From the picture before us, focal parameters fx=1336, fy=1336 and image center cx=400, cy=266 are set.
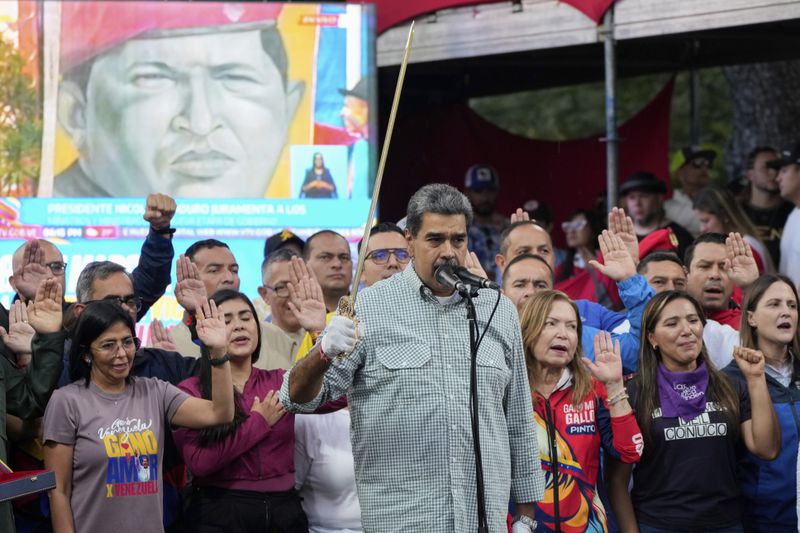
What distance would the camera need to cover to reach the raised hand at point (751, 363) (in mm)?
6012

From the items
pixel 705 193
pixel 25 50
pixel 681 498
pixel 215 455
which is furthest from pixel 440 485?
pixel 25 50

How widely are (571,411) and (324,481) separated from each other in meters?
1.13

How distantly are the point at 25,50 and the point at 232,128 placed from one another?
58.2 inches

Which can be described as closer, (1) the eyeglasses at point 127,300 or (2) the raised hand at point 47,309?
(2) the raised hand at point 47,309

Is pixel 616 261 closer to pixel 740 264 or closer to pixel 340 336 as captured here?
pixel 740 264

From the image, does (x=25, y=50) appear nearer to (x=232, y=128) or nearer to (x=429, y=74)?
(x=232, y=128)

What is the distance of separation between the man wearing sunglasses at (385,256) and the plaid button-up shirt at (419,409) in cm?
206

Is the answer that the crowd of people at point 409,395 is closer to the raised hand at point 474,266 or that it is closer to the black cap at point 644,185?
the raised hand at point 474,266

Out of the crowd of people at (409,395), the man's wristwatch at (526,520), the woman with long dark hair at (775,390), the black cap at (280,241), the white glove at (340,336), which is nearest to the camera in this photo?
the white glove at (340,336)

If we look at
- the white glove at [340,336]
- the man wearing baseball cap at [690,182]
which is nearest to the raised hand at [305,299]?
the white glove at [340,336]

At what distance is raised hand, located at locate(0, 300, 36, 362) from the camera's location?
218 inches

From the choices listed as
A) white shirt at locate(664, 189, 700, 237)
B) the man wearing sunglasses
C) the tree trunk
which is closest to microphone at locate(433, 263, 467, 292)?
the man wearing sunglasses

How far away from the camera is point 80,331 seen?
5438 millimetres

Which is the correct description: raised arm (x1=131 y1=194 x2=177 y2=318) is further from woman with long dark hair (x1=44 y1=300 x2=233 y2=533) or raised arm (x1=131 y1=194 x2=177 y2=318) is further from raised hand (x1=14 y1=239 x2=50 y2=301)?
woman with long dark hair (x1=44 y1=300 x2=233 y2=533)
